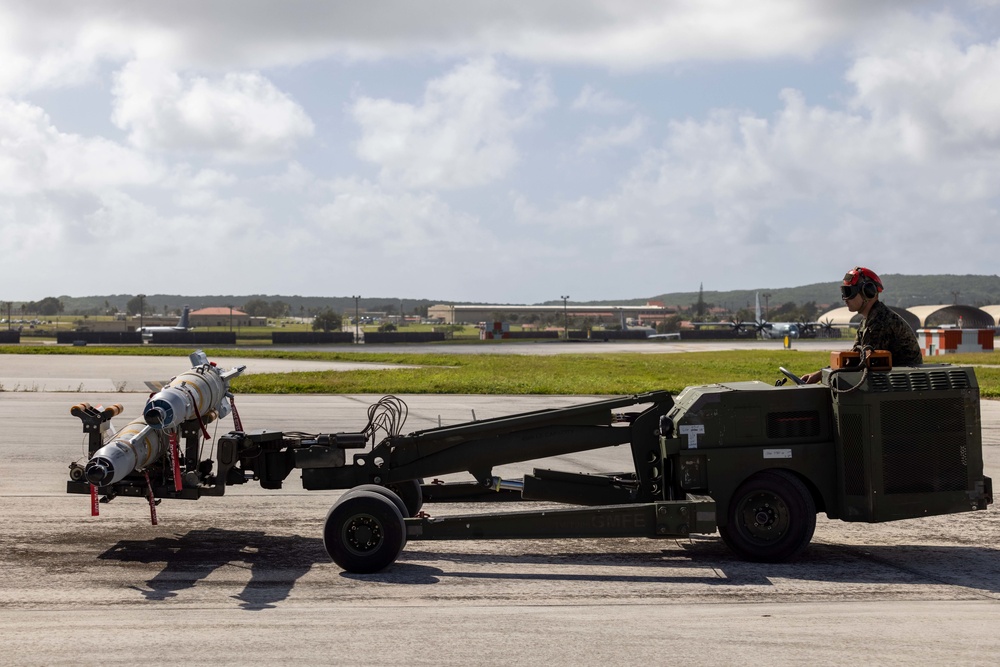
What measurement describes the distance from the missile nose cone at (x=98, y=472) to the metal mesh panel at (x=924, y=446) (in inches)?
262

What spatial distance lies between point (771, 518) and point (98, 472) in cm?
584

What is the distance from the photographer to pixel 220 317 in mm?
181875

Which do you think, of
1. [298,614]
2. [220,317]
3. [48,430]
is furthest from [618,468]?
[220,317]

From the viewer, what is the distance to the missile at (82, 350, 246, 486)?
773cm

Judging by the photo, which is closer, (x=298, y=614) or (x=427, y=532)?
(x=298, y=614)

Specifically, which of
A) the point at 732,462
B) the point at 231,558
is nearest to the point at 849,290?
the point at 732,462

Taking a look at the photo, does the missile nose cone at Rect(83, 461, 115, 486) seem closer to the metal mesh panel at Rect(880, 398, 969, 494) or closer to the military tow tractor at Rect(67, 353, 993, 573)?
the military tow tractor at Rect(67, 353, 993, 573)

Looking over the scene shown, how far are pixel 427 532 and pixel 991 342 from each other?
106 ft

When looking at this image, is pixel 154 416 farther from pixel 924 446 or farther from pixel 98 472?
pixel 924 446

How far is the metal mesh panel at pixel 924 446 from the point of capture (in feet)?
26.0

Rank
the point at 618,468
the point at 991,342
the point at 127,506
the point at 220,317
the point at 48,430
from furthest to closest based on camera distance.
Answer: the point at 220,317, the point at 991,342, the point at 48,430, the point at 618,468, the point at 127,506

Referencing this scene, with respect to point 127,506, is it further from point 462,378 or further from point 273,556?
point 462,378

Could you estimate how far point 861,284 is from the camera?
330 inches

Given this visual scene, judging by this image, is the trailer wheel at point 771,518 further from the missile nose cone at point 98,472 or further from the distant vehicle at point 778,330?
the distant vehicle at point 778,330
